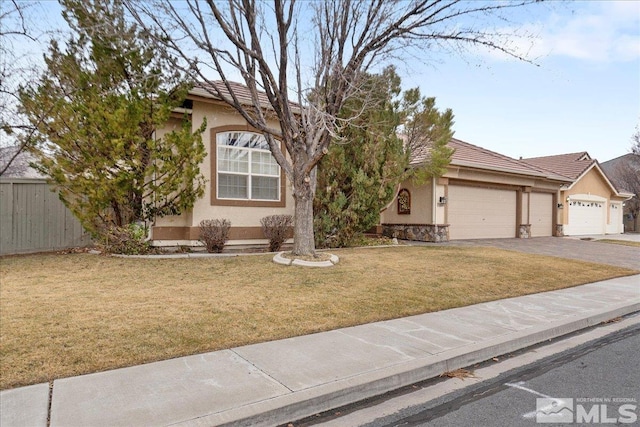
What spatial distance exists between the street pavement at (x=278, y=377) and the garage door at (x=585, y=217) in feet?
70.4

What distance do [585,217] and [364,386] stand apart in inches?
1067

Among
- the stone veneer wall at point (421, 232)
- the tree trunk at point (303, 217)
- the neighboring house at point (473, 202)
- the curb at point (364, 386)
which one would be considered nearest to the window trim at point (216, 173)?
the tree trunk at point (303, 217)

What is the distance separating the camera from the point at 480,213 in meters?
18.5

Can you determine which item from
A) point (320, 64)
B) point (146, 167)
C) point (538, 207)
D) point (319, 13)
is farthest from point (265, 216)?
point (538, 207)

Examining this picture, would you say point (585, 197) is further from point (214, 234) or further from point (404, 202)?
point (214, 234)

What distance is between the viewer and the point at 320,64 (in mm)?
9852

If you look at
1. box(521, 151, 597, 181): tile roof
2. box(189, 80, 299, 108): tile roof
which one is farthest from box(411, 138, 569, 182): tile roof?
box(189, 80, 299, 108): tile roof

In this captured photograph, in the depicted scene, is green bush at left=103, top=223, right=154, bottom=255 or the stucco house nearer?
green bush at left=103, top=223, right=154, bottom=255

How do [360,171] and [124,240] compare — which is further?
[360,171]

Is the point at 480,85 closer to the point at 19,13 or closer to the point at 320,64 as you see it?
the point at 320,64

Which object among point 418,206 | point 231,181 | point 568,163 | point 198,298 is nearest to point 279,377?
point 198,298

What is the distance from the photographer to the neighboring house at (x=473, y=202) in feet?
54.3

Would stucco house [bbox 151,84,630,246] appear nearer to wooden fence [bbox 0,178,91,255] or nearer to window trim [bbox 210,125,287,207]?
window trim [bbox 210,125,287,207]

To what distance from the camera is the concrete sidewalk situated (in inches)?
114
